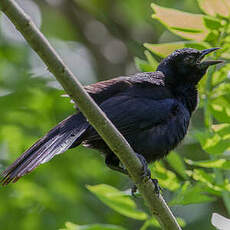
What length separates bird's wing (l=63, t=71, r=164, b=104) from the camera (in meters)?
4.04

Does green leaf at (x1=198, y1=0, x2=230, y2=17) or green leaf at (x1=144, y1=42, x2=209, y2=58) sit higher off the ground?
green leaf at (x1=198, y1=0, x2=230, y2=17)

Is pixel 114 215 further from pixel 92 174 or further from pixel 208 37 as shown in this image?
pixel 208 37

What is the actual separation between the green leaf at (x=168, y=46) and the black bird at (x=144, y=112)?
0.29 feet

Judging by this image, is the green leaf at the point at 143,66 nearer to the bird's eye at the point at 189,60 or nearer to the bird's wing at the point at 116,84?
the bird's wing at the point at 116,84

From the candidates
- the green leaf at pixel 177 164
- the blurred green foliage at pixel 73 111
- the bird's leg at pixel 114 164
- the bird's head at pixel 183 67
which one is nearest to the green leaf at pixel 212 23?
the blurred green foliage at pixel 73 111

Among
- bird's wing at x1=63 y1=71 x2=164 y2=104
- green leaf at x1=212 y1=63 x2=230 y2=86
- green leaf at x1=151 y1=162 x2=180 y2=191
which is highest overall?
bird's wing at x1=63 y1=71 x2=164 y2=104

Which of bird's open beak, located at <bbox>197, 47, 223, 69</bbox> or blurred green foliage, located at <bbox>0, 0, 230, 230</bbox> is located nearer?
blurred green foliage, located at <bbox>0, 0, 230, 230</bbox>

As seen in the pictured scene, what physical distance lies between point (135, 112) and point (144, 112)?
8 cm

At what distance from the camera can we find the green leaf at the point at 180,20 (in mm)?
3730

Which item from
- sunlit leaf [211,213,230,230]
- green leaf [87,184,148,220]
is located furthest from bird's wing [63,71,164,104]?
sunlit leaf [211,213,230,230]

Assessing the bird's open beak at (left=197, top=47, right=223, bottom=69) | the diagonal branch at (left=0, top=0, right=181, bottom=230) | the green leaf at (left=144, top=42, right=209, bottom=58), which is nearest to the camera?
the diagonal branch at (left=0, top=0, right=181, bottom=230)

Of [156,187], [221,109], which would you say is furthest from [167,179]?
[221,109]

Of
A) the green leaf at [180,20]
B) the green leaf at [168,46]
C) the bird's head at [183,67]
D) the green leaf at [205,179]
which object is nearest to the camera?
the green leaf at [205,179]

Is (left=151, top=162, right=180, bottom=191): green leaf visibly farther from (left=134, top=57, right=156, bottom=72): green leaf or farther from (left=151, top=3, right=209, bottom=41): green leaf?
(left=151, top=3, right=209, bottom=41): green leaf
